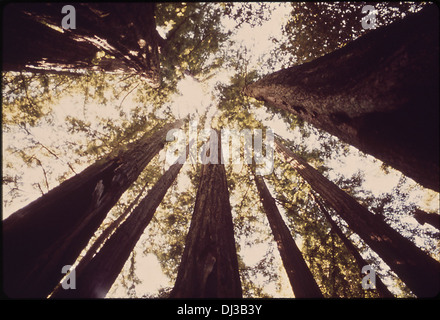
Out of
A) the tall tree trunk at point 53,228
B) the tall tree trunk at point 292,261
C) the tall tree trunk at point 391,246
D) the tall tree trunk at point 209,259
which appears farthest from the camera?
the tall tree trunk at point 292,261

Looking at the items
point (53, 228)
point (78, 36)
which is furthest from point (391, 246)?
point (78, 36)

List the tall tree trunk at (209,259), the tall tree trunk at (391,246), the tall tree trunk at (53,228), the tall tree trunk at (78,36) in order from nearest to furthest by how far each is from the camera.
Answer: the tall tree trunk at (209,259) → the tall tree trunk at (53,228) → the tall tree trunk at (78,36) → the tall tree trunk at (391,246)

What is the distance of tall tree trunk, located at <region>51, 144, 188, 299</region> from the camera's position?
8.23ft

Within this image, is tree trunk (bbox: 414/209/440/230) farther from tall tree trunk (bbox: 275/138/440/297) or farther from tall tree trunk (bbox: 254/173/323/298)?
tall tree trunk (bbox: 254/173/323/298)

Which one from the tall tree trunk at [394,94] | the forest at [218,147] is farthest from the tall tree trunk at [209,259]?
the tall tree trunk at [394,94]

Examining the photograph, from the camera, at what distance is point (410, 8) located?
10.5 ft

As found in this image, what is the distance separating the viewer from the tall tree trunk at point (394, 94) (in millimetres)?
1331

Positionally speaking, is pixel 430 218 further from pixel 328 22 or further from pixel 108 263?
pixel 108 263

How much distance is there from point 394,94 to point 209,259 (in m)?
2.43

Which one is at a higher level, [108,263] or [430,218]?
[430,218]

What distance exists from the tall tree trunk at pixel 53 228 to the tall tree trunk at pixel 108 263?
12.0 inches

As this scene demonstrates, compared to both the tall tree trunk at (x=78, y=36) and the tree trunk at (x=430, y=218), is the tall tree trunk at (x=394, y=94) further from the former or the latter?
the tree trunk at (x=430, y=218)

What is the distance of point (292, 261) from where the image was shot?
5031 millimetres
